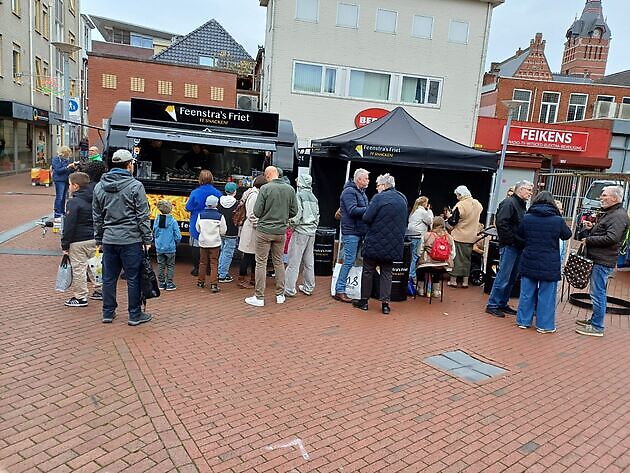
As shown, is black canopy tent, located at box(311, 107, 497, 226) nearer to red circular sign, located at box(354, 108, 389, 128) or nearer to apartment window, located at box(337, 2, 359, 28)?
red circular sign, located at box(354, 108, 389, 128)

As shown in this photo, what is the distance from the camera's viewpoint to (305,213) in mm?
6855

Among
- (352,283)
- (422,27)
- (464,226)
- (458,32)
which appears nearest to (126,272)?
(352,283)

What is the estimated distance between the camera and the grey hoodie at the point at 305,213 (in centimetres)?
683

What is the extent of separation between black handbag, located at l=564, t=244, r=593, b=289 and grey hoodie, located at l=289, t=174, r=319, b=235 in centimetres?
348

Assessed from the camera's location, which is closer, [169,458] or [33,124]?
[169,458]

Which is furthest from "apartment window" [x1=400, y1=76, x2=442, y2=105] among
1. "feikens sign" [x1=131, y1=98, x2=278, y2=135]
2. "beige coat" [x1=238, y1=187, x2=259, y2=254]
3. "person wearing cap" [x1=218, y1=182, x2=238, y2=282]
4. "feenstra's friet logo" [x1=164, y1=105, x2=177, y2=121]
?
"beige coat" [x1=238, y1=187, x2=259, y2=254]

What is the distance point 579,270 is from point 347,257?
308cm

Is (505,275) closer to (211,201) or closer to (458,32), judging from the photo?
(211,201)

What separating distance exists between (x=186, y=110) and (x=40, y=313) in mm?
4644

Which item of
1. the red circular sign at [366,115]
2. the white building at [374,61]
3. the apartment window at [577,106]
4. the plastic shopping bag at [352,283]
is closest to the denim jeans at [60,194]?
the plastic shopping bag at [352,283]

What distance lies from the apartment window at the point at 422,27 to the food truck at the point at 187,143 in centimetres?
1325

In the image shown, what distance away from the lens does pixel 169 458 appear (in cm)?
315

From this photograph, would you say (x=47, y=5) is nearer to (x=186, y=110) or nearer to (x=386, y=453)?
(x=186, y=110)

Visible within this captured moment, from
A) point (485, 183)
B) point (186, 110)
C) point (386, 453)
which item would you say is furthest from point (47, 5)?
point (386, 453)
